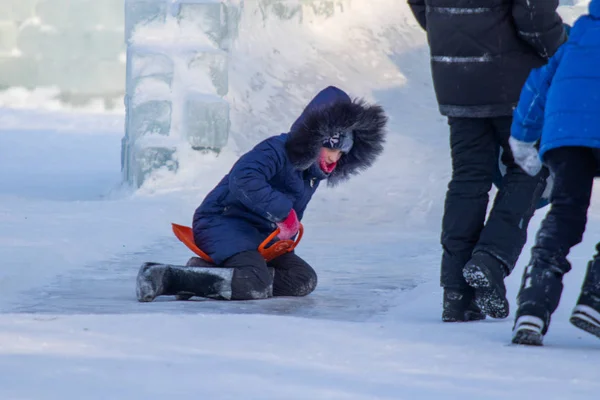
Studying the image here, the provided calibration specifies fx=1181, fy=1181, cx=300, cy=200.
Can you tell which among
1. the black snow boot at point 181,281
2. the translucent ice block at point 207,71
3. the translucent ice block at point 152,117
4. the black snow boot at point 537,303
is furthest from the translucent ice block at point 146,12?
the black snow boot at point 537,303

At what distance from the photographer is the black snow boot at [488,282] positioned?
141 inches

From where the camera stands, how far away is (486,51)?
3.69 m

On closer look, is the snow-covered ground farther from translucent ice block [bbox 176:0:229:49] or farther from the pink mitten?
translucent ice block [bbox 176:0:229:49]

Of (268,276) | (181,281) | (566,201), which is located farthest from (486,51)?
(181,281)

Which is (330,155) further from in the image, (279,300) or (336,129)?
(279,300)

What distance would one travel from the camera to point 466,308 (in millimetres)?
3736

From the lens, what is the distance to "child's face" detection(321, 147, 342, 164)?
4.41 metres

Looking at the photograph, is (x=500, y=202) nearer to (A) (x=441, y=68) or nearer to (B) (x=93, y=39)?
(A) (x=441, y=68)

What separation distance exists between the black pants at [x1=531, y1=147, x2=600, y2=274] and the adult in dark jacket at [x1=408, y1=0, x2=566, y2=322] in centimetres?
58

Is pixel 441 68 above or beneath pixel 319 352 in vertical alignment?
above

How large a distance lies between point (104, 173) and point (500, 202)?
6.02m

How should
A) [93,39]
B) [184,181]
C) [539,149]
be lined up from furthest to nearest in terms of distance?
[93,39]
[184,181]
[539,149]

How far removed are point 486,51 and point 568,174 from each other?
81cm

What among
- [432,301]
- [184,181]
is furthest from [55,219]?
[432,301]
